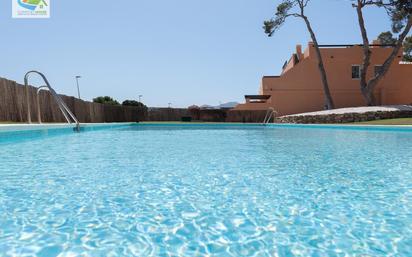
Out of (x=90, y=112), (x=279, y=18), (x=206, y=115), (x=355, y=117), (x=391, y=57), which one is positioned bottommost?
(x=355, y=117)

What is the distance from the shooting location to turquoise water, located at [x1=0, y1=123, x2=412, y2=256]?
1954 millimetres

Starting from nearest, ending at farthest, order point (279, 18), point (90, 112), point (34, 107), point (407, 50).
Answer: point (34, 107)
point (90, 112)
point (279, 18)
point (407, 50)

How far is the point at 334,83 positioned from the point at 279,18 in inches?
264

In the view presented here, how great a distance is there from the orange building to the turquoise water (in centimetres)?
1995

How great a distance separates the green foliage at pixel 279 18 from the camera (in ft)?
72.0

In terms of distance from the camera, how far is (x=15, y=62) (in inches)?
776

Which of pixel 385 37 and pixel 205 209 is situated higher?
pixel 385 37

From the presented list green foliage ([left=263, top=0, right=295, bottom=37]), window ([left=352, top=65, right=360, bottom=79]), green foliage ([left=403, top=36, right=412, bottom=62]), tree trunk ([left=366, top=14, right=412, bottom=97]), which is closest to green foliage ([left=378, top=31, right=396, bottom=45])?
green foliage ([left=403, top=36, right=412, bottom=62])

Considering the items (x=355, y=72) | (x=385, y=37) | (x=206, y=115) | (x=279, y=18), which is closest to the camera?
(x=279, y=18)

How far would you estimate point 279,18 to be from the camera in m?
22.4

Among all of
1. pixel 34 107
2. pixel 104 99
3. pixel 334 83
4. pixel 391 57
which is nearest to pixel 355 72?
pixel 334 83

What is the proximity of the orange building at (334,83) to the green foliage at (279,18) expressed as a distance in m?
3.27

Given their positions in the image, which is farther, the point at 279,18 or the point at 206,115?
the point at 206,115

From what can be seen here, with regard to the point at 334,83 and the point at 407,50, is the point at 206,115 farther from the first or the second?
the point at 407,50
